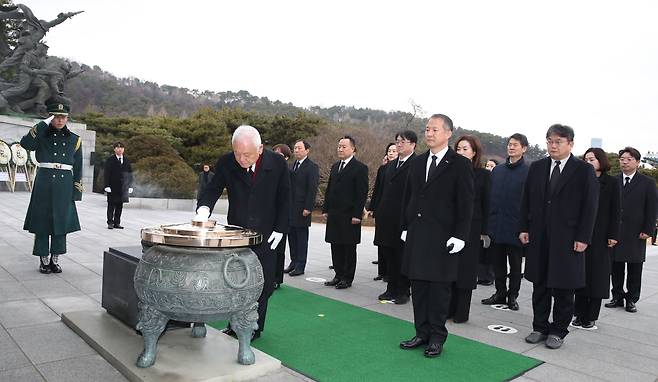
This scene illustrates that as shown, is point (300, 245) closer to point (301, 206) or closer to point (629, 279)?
point (301, 206)

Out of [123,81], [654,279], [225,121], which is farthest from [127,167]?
[123,81]

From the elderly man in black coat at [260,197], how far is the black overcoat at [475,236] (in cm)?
188

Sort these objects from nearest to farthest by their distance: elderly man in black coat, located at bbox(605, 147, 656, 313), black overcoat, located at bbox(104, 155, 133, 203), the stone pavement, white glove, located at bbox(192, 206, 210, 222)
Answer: white glove, located at bbox(192, 206, 210, 222), the stone pavement, elderly man in black coat, located at bbox(605, 147, 656, 313), black overcoat, located at bbox(104, 155, 133, 203)

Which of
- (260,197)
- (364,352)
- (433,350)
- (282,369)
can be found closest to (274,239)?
(260,197)

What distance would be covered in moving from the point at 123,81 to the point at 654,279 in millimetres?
61245

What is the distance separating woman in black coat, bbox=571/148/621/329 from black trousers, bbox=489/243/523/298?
694mm

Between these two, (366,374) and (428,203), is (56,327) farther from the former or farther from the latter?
(428,203)

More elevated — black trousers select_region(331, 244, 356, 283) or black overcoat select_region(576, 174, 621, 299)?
black overcoat select_region(576, 174, 621, 299)

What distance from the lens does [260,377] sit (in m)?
3.14

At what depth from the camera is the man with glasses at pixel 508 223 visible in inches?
223

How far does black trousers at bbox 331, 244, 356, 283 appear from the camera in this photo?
20.5ft

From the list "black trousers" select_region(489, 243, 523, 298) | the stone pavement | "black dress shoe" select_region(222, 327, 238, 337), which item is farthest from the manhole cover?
"black dress shoe" select_region(222, 327, 238, 337)

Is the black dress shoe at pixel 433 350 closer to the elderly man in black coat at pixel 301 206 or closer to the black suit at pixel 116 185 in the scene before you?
the elderly man in black coat at pixel 301 206

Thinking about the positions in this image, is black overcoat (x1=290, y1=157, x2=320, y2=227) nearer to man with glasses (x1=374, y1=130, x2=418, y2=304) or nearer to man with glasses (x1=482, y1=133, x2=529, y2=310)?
man with glasses (x1=374, y1=130, x2=418, y2=304)
